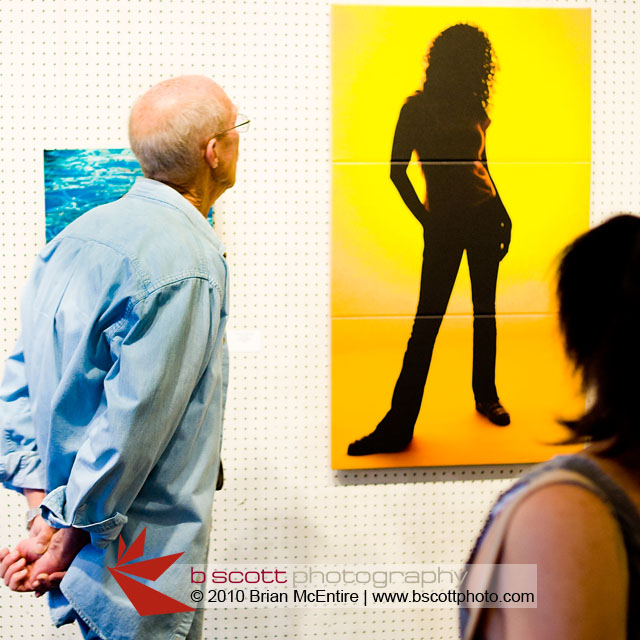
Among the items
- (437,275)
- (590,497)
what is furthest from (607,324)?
(437,275)

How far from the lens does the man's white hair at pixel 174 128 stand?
1463 millimetres

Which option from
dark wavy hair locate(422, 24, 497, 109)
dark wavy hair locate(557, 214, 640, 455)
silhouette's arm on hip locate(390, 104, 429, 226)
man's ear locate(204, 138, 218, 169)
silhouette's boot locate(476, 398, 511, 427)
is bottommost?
silhouette's boot locate(476, 398, 511, 427)

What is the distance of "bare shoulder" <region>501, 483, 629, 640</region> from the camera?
658 mm

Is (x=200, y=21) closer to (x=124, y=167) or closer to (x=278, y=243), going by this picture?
(x=124, y=167)

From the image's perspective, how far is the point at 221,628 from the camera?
2254mm

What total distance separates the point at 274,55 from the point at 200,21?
10.0 inches

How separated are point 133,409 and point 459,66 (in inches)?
63.2

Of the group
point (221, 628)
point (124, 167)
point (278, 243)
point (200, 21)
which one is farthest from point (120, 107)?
point (221, 628)

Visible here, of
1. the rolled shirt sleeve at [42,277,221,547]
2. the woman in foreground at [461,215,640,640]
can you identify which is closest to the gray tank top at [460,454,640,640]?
Result: the woman in foreground at [461,215,640,640]

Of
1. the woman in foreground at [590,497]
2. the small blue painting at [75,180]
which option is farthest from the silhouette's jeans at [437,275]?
the woman in foreground at [590,497]

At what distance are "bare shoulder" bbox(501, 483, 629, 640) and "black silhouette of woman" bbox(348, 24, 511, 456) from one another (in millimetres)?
1566

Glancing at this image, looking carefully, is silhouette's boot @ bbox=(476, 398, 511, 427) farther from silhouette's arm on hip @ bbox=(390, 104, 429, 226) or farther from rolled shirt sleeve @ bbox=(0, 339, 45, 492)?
rolled shirt sleeve @ bbox=(0, 339, 45, 492)

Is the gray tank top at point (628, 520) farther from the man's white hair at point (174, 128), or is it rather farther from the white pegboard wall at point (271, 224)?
the white pegboard wall at point (271, 224)

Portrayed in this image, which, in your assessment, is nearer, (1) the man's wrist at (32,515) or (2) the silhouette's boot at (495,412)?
(1) the man's wrist at (32,515)
